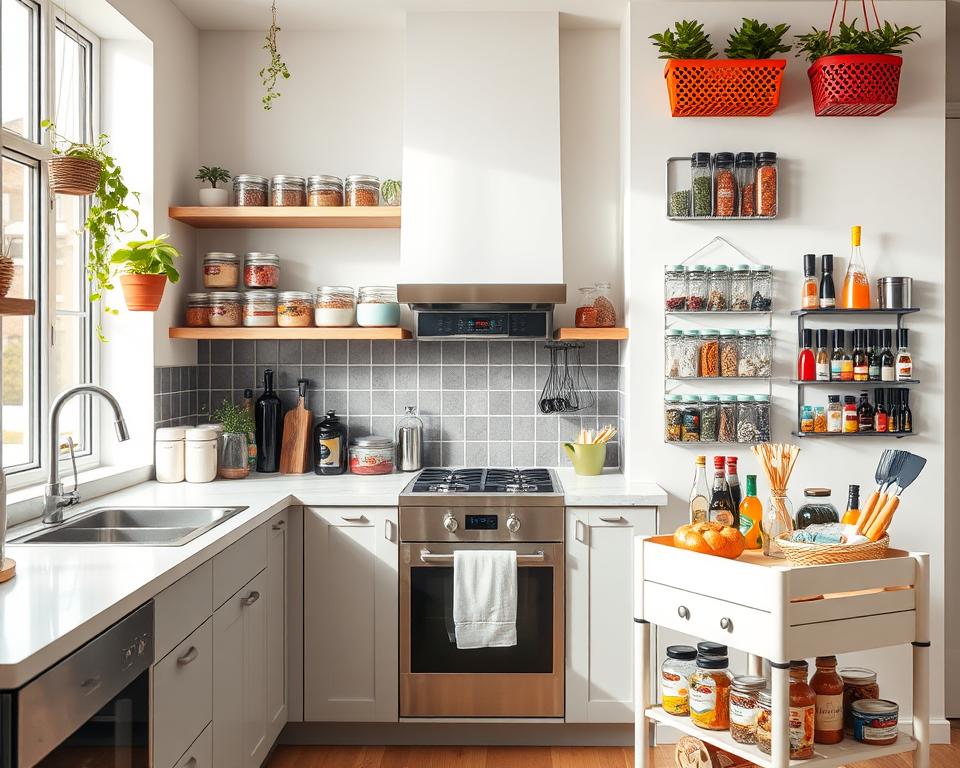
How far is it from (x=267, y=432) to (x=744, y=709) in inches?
84.0

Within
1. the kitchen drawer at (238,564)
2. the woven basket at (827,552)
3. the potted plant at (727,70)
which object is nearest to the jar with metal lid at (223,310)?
the kitchen drawer at (238,564)

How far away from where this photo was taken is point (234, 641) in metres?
2.44

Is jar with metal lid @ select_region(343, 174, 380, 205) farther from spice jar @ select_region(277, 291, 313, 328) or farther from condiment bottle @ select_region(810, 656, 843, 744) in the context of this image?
condiment bottle @ select_region(810, 656, 843, 744)

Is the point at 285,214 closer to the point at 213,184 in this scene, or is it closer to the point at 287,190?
the point at 287,190

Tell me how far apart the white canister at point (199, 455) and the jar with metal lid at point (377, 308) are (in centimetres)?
72

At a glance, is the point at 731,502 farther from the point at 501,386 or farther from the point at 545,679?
the point at 501,386

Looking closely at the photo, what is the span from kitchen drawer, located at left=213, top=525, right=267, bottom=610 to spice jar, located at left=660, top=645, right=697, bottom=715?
118 cm

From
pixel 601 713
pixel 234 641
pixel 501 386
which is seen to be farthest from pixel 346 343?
pixel 601 713

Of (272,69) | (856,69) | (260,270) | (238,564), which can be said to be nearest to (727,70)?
(856,69)

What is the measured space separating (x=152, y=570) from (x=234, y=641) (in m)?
0.61

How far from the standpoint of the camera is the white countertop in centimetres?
150

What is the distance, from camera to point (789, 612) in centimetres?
194

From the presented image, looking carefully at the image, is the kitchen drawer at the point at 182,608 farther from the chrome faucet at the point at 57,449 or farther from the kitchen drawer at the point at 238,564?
the chrome faucet at the point at 57,449

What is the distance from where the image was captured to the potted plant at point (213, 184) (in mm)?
3369
